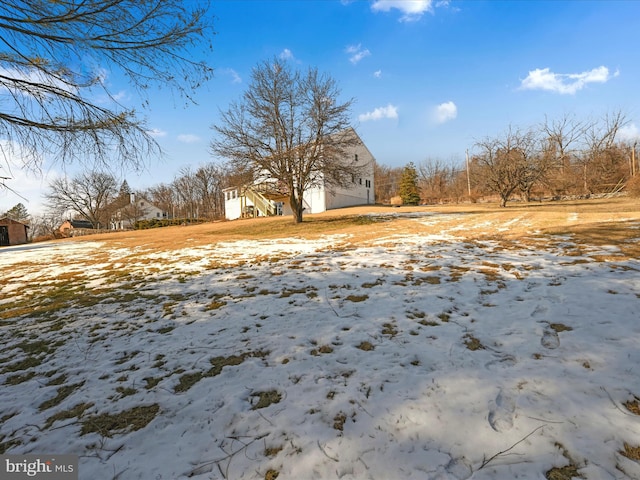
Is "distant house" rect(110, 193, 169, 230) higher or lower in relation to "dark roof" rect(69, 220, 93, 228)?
higher

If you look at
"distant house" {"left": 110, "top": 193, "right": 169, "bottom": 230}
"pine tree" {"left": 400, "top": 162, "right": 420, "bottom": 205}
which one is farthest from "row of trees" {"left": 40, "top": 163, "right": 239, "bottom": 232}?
"pine tree" {"left": 400, "top": 162, "right": 420, "bottom": 205}

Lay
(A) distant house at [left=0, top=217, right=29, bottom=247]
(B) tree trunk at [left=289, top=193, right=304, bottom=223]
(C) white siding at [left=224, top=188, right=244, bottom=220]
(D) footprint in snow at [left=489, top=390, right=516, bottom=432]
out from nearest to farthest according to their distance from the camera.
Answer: (D) footprint in snow at [left=489, top=390, right=516, bottom=432], (B) tree trunk at [left=289, top=193, right=304, bottom=223], (A) distant house at [left=0, top=217, right=29, bottom=247], (C) white siding at [left=224, top=188, right=244, bottom=220]

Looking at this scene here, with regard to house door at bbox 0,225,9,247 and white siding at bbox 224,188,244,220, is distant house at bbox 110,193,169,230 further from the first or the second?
white siding at bbox 224,188,244,220

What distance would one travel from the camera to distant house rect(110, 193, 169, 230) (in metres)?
60.4

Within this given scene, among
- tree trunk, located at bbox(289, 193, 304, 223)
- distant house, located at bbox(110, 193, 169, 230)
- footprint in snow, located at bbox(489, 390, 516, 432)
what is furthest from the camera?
distant house, located at bbox(110, 193, 169, 230)

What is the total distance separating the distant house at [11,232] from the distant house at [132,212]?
2091 centimetres

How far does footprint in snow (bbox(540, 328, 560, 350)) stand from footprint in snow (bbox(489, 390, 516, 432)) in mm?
990

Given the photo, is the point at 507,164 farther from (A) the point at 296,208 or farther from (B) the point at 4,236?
(B) the point at 4,236

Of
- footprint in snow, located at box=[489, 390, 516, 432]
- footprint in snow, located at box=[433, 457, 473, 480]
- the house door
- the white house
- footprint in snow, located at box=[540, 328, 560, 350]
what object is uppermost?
the white house

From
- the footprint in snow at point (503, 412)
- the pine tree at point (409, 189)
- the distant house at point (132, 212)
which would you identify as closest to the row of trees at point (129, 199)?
the distant house at point (132, 212)

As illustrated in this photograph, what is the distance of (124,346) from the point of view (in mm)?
3410

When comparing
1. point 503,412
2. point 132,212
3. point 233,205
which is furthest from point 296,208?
point 132,212

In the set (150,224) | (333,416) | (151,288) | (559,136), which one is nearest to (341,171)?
(151,288)

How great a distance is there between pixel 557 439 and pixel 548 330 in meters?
1.63
